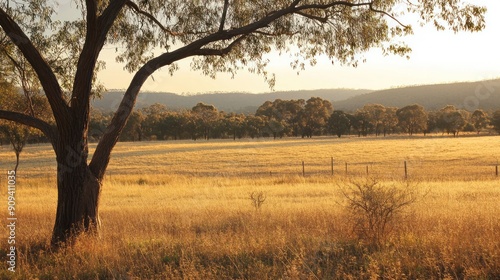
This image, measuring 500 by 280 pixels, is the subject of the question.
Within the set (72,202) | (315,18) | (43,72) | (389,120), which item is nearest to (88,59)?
(43,72)

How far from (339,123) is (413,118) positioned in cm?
1828

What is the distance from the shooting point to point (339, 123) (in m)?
108

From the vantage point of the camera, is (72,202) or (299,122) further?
(299,122)

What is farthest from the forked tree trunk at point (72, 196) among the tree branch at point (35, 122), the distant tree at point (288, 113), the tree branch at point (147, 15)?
the distant tree at point (288, 113)

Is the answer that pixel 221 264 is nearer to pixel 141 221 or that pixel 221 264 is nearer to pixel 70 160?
pixel 70 160

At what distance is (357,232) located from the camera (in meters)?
7.38

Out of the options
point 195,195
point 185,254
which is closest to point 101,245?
point 185,254

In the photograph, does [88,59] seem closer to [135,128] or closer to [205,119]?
[135,128]

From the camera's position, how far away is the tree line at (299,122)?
327 feet

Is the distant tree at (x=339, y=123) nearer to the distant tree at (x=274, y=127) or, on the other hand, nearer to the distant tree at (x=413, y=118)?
the distant tree at (x=413, y=118)

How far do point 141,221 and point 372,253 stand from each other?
6257mm

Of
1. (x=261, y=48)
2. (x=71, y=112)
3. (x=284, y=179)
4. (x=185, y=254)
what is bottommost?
(x=284, y=179)

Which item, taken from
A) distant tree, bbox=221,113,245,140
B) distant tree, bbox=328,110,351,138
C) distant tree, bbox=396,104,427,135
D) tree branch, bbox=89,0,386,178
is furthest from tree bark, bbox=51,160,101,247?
distant tree, bbox=396,104,427,135

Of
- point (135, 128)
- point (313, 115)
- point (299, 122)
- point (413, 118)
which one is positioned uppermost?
point (313, 115)
